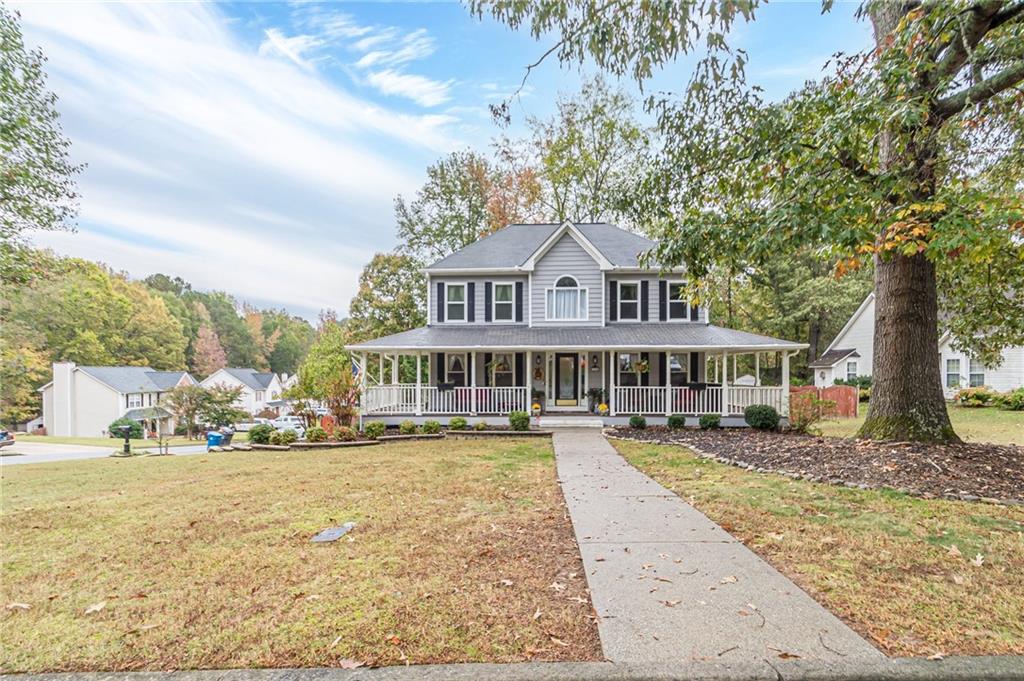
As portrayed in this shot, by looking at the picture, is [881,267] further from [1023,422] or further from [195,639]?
[1023,422]

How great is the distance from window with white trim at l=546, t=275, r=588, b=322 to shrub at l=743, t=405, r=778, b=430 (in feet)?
20.0

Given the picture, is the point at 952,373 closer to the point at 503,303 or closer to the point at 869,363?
the point at 869,363

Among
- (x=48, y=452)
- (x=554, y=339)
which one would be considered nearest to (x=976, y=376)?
(x=554, y=339)

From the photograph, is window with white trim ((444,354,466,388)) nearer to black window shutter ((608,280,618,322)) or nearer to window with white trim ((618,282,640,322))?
black window shutter ((608,280,618,322))

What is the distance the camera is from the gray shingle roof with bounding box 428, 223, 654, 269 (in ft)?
55.0

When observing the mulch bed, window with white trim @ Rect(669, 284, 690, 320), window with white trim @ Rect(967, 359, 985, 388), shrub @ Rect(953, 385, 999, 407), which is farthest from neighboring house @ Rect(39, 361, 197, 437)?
window with white trim @ Rect(967, 359, 985, 388)

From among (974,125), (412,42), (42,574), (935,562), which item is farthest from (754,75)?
(42,574)

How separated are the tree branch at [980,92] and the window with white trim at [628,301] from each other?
9.89 meters

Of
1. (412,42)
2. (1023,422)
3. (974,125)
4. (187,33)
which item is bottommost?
(1023,422)

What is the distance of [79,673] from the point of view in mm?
2355

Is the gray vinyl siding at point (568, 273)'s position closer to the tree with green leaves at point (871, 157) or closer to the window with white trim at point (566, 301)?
the window with white trim at point (566, 301)

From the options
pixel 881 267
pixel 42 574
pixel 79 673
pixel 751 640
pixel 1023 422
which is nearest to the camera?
pixel 79 673

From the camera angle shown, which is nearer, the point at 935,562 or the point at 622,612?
the point at 622,612

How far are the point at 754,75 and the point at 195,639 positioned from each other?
8864 mm
